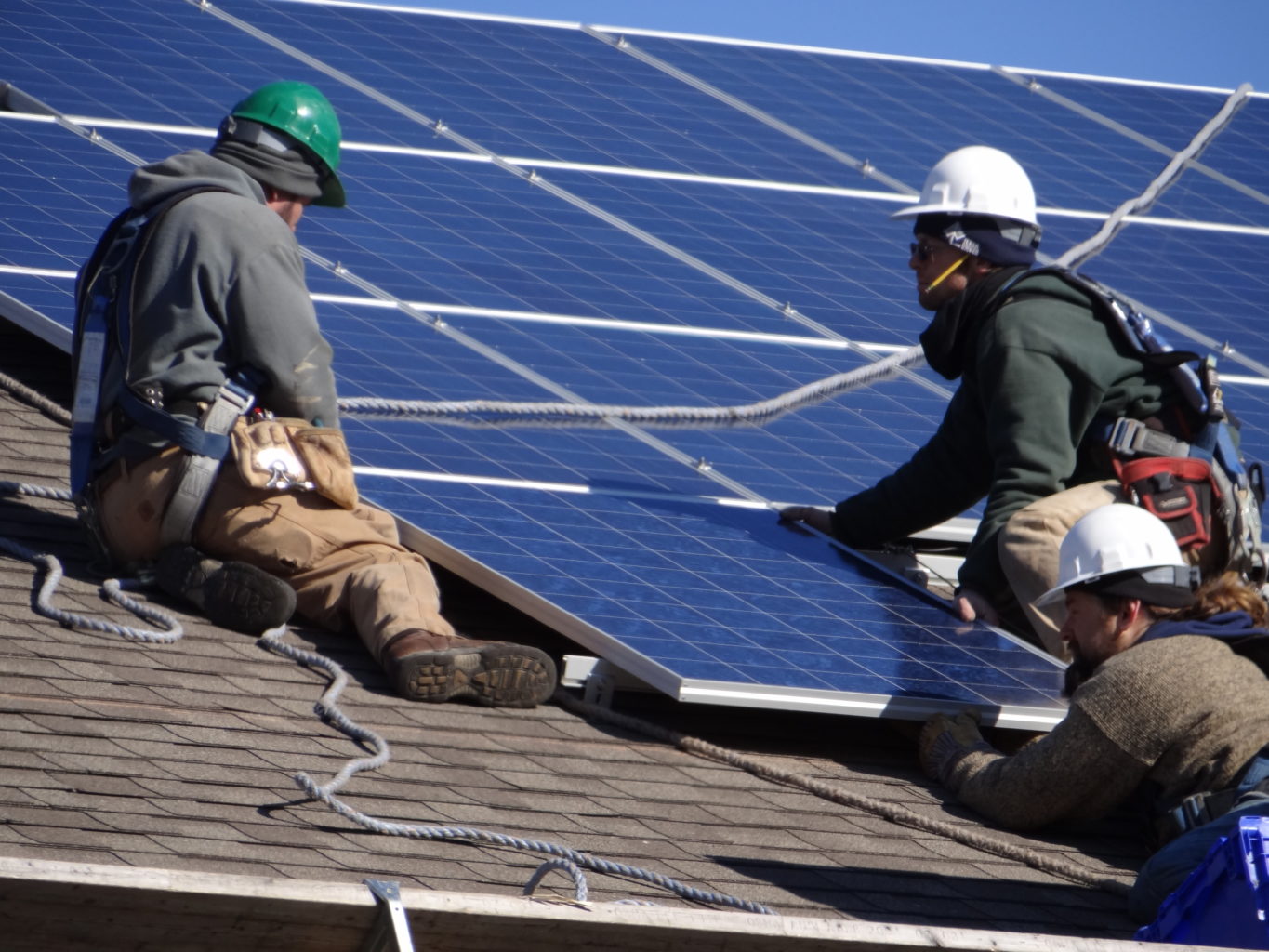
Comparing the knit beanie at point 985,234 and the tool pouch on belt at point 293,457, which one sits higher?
the knit beanie at point 985,234

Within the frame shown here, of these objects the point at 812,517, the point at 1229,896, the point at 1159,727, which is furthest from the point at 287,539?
the point at 1229,896

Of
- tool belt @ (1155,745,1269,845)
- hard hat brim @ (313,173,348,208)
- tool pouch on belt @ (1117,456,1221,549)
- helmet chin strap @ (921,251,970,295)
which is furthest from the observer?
helmet chin strap @ (921,251,970,295)

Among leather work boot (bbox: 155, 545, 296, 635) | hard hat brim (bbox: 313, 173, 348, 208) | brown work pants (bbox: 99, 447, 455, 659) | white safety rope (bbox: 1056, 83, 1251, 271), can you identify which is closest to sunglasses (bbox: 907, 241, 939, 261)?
white safety rope (bbox: 1056, 83, 1251, 271)

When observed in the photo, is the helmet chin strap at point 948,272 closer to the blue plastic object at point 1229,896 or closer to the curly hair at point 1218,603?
the curly hair at point 1218,603

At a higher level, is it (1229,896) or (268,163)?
(268,163)

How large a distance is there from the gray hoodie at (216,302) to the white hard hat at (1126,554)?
2441 mm

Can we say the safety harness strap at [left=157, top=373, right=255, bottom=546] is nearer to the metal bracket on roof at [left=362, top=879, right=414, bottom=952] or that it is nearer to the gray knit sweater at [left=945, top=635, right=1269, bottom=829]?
the gray knit sweater at [left=945, top=635, right=1269, bottom=829]

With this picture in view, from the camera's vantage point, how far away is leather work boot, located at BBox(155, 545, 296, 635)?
5609 millimetres

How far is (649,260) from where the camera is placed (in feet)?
28.1

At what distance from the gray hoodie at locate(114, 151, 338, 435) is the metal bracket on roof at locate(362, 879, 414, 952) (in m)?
2.94

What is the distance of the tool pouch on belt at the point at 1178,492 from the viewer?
6172mm

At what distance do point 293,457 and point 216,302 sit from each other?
21.4 inches

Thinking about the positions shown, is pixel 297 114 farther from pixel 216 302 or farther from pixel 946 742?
pixel 946 742

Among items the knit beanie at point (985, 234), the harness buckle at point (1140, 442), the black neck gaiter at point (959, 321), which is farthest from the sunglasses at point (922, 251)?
the harness buckle at point (1140, 442)
